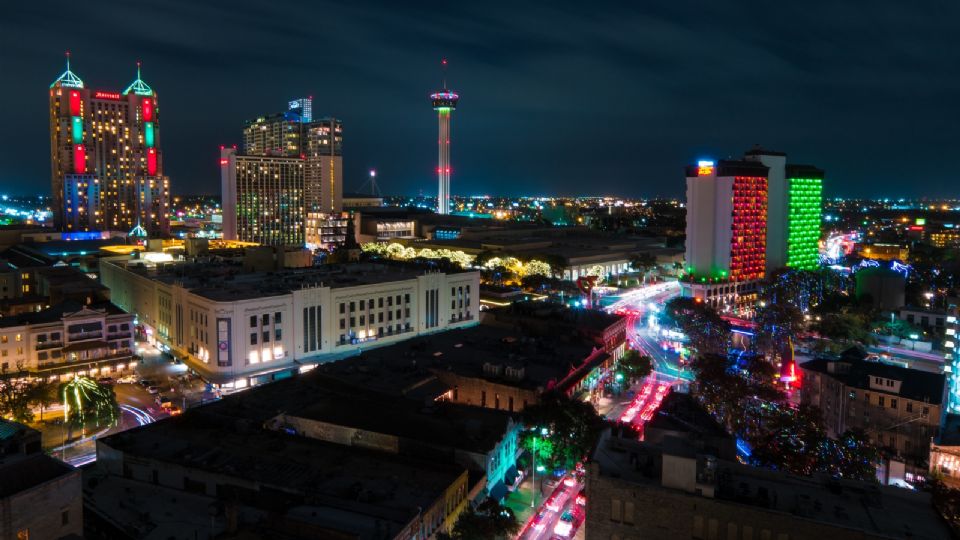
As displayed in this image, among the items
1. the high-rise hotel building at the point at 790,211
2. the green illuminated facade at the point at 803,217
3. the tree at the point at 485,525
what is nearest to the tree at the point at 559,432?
the tree at the point at 485,525

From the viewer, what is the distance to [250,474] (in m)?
32.2

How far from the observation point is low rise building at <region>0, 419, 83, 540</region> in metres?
24.1

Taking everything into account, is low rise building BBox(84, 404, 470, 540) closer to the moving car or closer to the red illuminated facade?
the moving car

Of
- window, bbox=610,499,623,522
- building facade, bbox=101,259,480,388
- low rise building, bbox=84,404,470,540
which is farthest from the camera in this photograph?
building facade, bbox=101,259,480,388

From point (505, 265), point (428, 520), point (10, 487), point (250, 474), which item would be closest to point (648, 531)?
point (428, 520)

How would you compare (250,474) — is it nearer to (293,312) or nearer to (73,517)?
(73,517)

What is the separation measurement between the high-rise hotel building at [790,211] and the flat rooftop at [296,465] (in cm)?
10745

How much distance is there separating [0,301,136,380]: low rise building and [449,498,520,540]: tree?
44374 mm

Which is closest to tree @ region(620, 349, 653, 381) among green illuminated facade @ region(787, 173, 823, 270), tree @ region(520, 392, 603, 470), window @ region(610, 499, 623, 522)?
tree @ region(520, 392, 603, 470)

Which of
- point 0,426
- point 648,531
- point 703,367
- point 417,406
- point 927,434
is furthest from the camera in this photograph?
point 703,367

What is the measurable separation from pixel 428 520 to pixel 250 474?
9044mm

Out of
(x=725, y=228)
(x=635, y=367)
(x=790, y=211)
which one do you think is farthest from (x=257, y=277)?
(x=790, y=211)

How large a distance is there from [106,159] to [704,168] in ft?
444

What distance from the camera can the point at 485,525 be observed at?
99.6 feet
